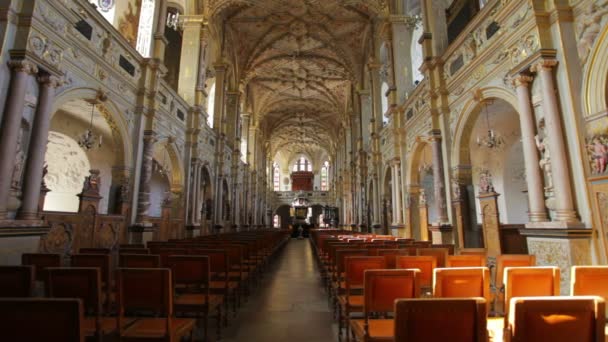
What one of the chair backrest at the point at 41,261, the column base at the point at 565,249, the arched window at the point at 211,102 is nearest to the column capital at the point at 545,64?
the column base at the point at 565,249

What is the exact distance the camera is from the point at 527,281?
2.61 meters

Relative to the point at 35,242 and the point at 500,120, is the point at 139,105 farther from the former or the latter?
the point at 500,120

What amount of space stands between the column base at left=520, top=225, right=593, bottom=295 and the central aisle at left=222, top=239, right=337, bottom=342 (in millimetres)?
3465

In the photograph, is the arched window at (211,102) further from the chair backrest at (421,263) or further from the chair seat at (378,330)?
the chair seat at (378,330)

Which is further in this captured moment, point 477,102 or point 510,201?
point 510,201

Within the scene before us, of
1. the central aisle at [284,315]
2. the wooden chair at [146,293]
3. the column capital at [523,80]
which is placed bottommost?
the central aisle at [284,315]

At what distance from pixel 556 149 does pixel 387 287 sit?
4.10 metres

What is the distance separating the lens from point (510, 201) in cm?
1124

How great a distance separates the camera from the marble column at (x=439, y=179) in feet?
29.4

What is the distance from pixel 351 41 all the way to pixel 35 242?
1851 centimetres

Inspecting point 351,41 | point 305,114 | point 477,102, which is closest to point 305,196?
point 305,114

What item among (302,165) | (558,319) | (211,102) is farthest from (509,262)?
(302,165)

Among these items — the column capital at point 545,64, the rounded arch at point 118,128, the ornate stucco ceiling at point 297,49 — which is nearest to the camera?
the column capital at point 545,64

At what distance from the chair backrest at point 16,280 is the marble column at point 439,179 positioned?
341 inches
